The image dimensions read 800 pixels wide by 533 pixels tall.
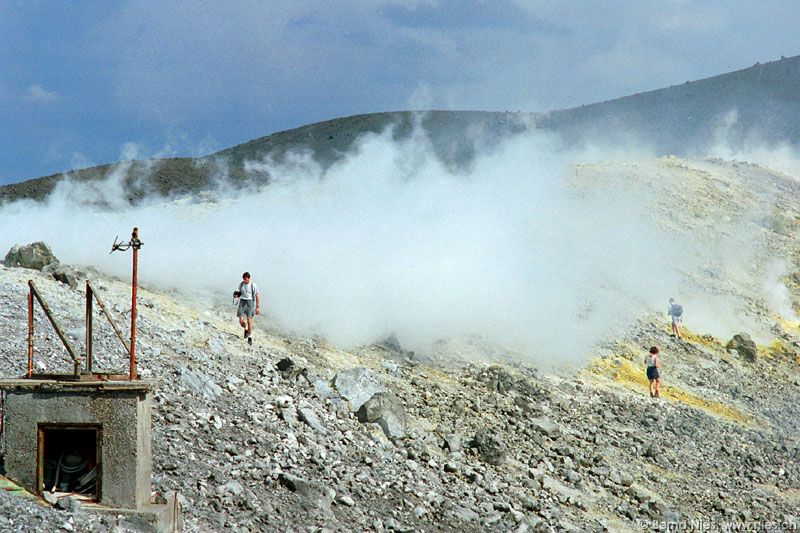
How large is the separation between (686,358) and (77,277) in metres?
12.8

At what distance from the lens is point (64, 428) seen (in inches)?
331

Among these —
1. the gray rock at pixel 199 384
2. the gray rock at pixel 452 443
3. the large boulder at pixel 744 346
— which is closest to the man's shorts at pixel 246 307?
the gray rock at pixel 199 384

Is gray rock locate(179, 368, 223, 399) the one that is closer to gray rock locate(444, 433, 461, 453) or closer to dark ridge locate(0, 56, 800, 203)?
gray rock locate(444, 433, 461, 453)

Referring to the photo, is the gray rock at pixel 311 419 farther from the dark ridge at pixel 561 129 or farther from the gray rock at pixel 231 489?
the dark ridge at pixel 561 129

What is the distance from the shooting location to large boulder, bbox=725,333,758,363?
2233 cm

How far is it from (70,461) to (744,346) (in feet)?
57.5

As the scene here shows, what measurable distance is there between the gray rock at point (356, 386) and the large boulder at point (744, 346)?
1204 cm

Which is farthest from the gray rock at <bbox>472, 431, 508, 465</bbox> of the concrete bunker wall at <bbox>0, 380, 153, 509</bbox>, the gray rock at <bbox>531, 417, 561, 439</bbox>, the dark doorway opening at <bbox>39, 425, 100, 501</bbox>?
the dark doorway opening at <bbox>39, 425, 100, 501</bbox>

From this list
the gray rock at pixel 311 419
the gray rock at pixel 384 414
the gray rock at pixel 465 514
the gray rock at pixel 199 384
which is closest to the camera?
the gray rock at pixel 465 514

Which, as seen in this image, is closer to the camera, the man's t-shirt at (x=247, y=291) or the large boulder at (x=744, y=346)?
the man's t-shirt at (x=247, y=291)

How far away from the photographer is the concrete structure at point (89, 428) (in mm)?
8328

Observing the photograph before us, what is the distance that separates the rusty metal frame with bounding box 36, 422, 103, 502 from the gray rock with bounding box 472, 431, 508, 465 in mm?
5524

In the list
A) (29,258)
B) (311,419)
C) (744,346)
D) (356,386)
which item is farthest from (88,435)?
(744,346)

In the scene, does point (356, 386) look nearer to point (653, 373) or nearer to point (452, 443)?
point (452, 443)
